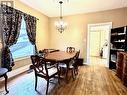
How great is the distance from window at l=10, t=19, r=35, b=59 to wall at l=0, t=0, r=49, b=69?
0.28 meters

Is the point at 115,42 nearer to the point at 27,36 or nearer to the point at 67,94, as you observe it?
the point at 67,94

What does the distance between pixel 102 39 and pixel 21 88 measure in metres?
7.70

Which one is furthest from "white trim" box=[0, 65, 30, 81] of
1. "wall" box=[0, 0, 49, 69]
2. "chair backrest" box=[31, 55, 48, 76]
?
"chair backrest" box=[31, 55, 48, 76]

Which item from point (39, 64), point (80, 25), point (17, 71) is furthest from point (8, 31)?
point (80, 25)

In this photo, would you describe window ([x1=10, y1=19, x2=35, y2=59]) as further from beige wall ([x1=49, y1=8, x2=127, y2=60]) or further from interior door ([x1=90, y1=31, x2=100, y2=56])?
interior door ([x1=90, y1=31, x2=100, y2=56])

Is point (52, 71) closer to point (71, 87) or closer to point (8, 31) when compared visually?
point (71, 87)

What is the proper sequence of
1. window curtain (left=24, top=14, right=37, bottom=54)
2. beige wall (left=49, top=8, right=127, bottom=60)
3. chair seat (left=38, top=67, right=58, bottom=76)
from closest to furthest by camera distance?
chair seat (left=38, top=67, right=58, bottom=76) → window curtain (left=24, top=14, right=37, bottom=54) → beige wall (left=49, top=8, right=127, bottom=60)

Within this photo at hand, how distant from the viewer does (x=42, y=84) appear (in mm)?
3400

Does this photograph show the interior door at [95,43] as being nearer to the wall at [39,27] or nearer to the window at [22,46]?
the wall at [39,27]

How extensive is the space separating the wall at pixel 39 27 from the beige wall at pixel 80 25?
1.50ft

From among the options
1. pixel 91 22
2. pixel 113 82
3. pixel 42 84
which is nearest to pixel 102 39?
pixel 91 22

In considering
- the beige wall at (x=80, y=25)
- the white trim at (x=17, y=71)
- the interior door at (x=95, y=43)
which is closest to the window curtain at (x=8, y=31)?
the white trim at (x=17, y=71)

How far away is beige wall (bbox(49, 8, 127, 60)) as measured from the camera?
213 inches

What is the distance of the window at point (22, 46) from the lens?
4372mm
